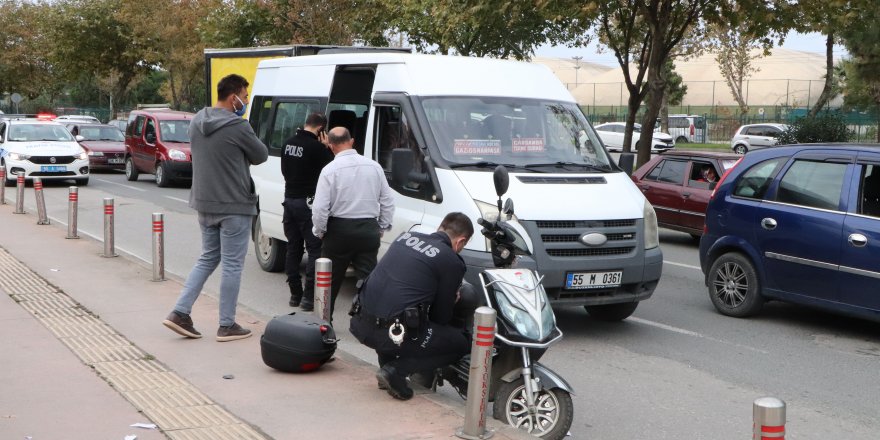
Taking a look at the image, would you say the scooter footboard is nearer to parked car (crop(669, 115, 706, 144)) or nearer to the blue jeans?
the blue jeans

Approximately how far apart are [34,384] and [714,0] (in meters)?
17.8

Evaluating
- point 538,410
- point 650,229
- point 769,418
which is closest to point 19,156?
point 650,229

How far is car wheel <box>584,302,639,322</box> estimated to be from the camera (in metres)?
9.01

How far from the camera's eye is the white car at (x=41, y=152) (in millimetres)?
23203

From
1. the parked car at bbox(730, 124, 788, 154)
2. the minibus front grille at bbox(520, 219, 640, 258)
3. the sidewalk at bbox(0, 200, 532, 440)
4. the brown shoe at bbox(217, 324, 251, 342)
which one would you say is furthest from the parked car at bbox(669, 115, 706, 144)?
the brown shoe at bbox(217, 324, 251, 342)

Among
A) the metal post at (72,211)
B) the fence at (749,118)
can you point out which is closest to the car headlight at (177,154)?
the metal post at (72,211)

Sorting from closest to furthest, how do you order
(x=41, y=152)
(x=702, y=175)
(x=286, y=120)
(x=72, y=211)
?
(x=286, y=120)
(x=72, y=211)
(x=702, y=175)
(x=41, y=152)

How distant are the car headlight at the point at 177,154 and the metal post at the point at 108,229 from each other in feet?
42.1

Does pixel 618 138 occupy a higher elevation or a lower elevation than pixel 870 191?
lower

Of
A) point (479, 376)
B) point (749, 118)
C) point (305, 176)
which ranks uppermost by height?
point (749, 118)

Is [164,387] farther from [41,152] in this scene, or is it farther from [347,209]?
[41,152]

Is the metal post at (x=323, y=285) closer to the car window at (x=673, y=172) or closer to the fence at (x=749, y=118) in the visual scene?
the car window at (x=673, y=172)

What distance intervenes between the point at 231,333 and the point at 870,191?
558 centimetres

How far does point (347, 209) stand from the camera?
7844mm
